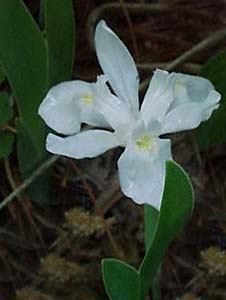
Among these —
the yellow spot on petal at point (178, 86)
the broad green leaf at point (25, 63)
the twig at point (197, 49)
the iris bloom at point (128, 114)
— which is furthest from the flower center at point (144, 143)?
the twig at point (197, 49)

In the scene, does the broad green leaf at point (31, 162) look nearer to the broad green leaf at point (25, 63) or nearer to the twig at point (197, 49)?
the broad green leaf at point (25, 63)

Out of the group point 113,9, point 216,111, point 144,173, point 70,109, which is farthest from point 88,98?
point 113,9

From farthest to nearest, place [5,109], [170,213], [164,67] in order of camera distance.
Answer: [164,67], [5,109], [170,213]

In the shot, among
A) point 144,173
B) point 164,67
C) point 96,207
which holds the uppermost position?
point 144,173

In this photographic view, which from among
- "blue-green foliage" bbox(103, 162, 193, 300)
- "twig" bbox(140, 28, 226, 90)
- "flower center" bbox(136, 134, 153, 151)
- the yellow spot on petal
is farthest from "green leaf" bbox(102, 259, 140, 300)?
"twig" bbox(140, 28, 226, 90)

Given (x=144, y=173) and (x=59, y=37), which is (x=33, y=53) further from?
(x=144, y=173)

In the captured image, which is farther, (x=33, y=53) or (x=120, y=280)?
(x=33, y=53)

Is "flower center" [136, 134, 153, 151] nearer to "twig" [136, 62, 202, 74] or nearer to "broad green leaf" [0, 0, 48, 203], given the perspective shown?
"broad green leaf" [0, 0, 48, 203]
